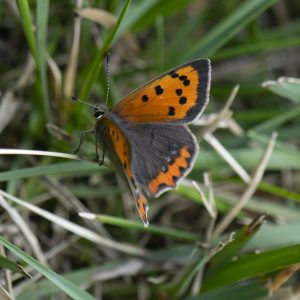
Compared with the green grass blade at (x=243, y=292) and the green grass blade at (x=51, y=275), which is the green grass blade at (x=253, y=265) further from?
the green grass blade at (x=51, y=275)

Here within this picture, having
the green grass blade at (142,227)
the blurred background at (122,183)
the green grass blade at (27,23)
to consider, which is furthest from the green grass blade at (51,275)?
the green grass blade at (27,23)

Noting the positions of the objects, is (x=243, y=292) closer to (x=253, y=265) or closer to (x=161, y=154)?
(x=253, y=265)

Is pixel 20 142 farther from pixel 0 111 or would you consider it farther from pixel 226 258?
pixel 226 258

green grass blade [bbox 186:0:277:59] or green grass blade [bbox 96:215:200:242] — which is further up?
green grass blade [bbox 186:0:277:59]

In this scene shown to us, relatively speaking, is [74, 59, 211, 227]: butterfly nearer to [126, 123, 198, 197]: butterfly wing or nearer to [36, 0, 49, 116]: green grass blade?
[126, 123, 198, 197]: butterfly wing

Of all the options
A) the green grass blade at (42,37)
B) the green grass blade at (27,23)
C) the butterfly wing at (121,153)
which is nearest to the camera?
the butterfly wing at (121,153)

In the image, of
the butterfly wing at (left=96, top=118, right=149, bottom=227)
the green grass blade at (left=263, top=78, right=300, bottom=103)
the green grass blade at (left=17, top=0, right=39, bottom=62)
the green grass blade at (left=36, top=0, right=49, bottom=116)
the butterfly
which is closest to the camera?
the butterfly wing at (left=96, top=118, right=149, bottom=227)

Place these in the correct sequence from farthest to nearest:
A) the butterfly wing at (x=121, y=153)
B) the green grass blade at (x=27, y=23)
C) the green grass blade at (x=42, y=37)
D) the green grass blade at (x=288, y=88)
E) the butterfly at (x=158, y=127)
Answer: the green grass blade at (x=288, y=88) → the green grass blade at (x=42, y=37) → the green grass blade at (x=27, y=23) → the butterfly at (x=158, y=127) → the butterfly wing at (x=121, y=153)

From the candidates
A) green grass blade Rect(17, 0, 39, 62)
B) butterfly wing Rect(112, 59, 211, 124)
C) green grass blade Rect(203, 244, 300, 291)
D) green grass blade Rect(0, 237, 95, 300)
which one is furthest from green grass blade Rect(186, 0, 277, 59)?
green grass blade Rect(0, 237, 95, 300)
